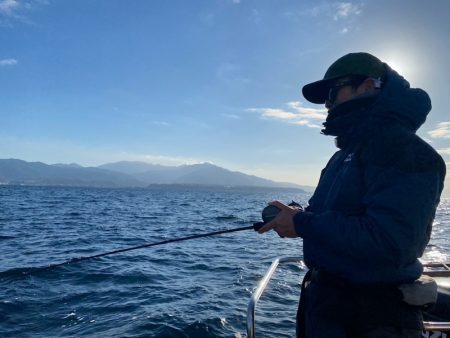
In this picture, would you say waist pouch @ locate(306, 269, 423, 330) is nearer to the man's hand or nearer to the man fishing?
the man fishing

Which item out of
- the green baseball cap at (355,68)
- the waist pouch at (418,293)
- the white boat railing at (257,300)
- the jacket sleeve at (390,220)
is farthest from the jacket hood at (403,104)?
the white boat railing at (257,300)

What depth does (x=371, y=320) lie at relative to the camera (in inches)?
94.0

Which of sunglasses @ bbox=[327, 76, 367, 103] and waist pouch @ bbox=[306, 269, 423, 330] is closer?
waist pouch @ bbox=[306, 269, 423, 330]

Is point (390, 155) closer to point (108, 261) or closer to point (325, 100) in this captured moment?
point (325, 100)

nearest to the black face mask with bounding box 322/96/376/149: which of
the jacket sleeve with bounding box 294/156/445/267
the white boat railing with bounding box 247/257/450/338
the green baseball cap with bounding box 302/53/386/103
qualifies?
the green baseball cap with bounding box 302/53/386/103

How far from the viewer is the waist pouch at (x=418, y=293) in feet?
7.79

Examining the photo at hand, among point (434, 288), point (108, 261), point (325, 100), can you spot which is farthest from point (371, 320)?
point (108, 261)

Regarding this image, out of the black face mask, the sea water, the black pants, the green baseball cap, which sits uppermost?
the green baseball cap

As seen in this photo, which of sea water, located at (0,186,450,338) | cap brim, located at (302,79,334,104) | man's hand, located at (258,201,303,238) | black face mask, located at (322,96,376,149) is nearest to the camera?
black face mask, located at (322,96,376,149)

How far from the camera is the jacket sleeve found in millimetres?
2080

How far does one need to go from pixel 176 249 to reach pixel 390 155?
1478 centimetres

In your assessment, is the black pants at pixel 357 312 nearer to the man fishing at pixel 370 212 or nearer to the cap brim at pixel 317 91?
the man fishing at pixel 370 212

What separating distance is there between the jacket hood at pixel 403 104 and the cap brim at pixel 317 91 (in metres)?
0.54

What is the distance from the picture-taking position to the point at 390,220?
2.08m
